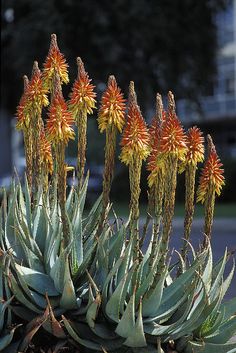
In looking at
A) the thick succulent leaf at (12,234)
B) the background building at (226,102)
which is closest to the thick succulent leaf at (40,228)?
the thick succulent leaf at (12,234)

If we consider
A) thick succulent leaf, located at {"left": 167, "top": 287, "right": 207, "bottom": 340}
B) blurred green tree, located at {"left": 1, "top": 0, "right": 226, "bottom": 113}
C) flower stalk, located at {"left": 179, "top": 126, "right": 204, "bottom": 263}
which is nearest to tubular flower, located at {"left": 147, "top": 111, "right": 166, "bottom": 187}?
flower stalk, located at {"left": 179, "top": 126, "right": 204, "bottom": 263}

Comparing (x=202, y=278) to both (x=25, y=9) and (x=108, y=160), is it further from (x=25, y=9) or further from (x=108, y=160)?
(x=25, y=9)

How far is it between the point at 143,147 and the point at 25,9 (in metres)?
25.9

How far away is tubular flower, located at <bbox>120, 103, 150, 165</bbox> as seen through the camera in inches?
153

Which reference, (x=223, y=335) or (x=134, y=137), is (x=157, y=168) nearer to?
Answer: (x=134, y=137)

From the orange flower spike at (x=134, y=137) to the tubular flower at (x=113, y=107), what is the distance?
0.11m

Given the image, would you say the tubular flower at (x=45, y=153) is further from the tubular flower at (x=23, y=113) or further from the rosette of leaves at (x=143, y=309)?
the rosette of leaves at (x=143, y=309)

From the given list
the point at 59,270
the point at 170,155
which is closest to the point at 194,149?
the point at 170,155

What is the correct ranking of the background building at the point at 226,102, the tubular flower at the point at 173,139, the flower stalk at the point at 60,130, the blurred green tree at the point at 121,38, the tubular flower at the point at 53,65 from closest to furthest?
1. the tubular flower at the point at 173,139
2. the flower stalk at the point at 60,130
3. the tubular flower at the point at 53,65
4. the blurred green tree at the point at 121,38
5. the background building at the point at 226,102

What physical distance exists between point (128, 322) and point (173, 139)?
3.02 ft

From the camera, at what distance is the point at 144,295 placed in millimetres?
3793

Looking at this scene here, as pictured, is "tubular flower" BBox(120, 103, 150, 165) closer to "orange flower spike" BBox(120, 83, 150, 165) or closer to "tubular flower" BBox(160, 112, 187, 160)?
"orange flower spike" BBox(120, 83, 150, 165)

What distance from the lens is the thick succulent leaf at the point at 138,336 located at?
11.7ft

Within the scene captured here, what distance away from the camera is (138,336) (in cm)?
366
